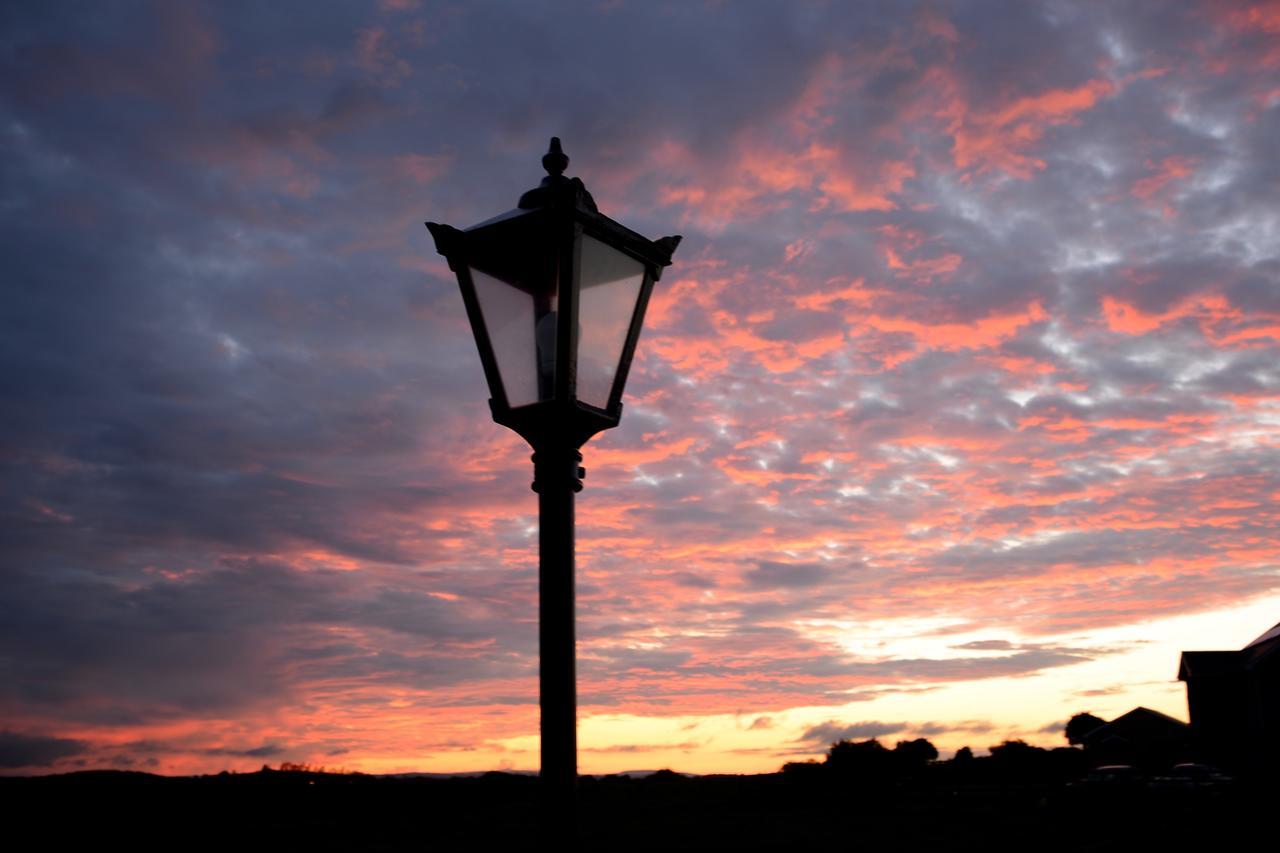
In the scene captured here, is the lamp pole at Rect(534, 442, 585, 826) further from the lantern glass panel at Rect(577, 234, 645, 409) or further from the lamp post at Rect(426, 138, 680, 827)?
the lantern glass panel at Rect(577, 234, 645, 409)

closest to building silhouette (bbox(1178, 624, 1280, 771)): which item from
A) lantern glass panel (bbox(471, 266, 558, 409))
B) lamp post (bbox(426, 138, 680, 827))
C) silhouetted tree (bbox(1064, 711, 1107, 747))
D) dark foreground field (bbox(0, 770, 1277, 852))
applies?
dark foreground field (bbox(0, 770, 1277, 852))

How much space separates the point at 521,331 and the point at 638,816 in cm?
3018

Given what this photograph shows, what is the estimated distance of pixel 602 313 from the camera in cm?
496

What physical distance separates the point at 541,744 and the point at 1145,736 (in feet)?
189

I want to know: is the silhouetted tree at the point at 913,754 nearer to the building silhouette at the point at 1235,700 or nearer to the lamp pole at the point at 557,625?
the building silhouette at the point at 1235,700

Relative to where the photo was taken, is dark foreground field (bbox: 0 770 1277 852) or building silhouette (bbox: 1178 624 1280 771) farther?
building silhouette (bbox: 1178 624 1280 771)

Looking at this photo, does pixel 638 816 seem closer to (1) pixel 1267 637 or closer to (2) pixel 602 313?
(1) pixel 1267 637

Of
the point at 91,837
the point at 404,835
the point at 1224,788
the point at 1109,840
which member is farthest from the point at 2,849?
the point at 1224,788

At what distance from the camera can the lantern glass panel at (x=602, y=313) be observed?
4828 mm

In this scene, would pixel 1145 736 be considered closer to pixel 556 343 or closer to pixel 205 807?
pixel 205 807

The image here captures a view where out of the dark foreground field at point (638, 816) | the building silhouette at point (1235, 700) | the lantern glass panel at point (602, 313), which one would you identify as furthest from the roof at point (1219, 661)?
the lantern glass panel at point (602, 313)

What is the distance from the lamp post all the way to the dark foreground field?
6.71m

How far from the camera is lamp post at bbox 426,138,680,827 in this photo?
468cm

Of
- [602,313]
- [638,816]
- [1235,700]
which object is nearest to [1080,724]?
[1235,700]
